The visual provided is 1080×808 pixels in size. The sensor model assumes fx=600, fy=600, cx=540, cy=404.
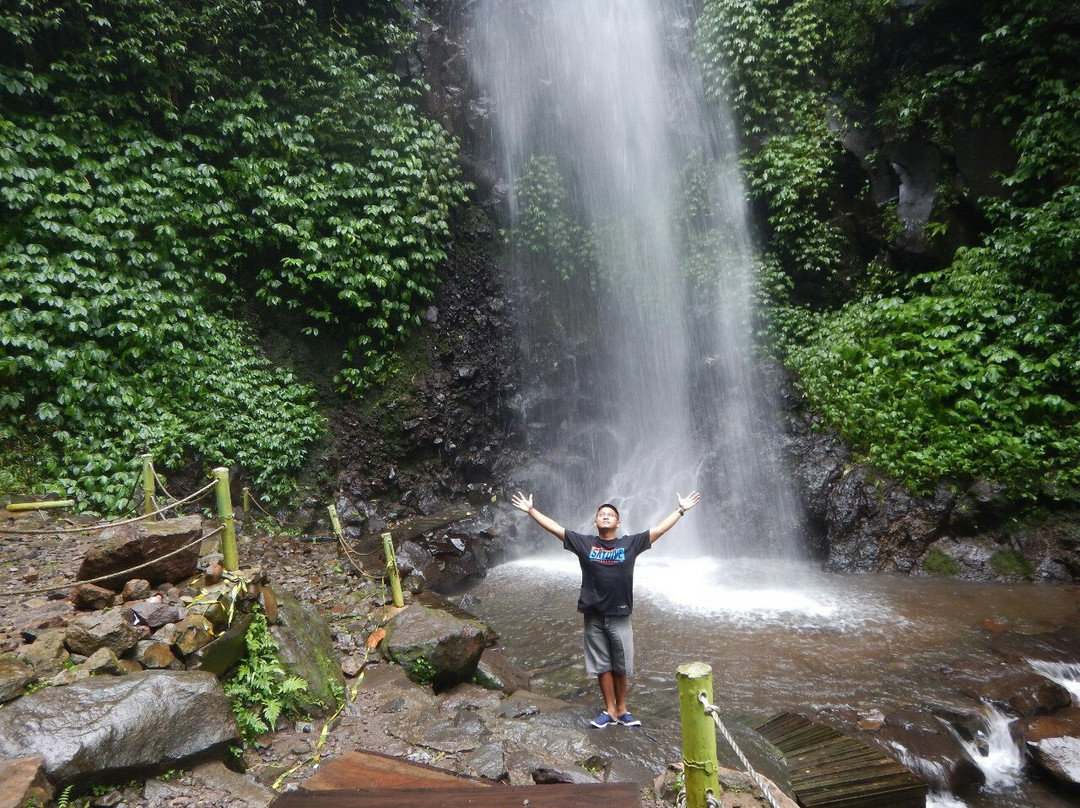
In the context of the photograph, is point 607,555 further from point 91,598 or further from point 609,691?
point 91,598

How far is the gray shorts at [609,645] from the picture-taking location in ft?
14.8

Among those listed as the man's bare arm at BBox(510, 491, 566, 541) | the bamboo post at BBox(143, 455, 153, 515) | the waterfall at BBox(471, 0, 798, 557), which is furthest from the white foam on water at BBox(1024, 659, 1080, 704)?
the bamboo post at BBox(143, 455, 153, 515)

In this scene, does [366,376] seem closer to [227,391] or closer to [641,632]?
[227,391]

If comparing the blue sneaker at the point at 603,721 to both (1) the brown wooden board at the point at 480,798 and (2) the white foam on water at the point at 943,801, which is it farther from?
(2) the white foam on water at the point at 943,801

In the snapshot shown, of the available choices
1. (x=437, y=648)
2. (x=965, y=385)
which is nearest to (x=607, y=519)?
(x=437, y=648)

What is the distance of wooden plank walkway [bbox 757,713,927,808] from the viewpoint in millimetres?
3693

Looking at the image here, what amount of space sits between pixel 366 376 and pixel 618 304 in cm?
601

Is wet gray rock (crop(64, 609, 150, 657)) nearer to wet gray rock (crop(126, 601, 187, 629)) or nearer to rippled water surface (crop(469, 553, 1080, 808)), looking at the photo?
wet gray rock (crop(126, 601, 187, 629))

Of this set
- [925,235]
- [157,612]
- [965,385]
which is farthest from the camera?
[925,235]

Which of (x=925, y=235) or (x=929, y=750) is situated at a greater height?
(x=925, y=235)

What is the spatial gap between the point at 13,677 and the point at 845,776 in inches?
195

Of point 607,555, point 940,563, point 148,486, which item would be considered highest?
point 148,486

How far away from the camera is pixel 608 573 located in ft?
14.6

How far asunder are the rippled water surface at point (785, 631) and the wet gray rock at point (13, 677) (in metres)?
3.96
